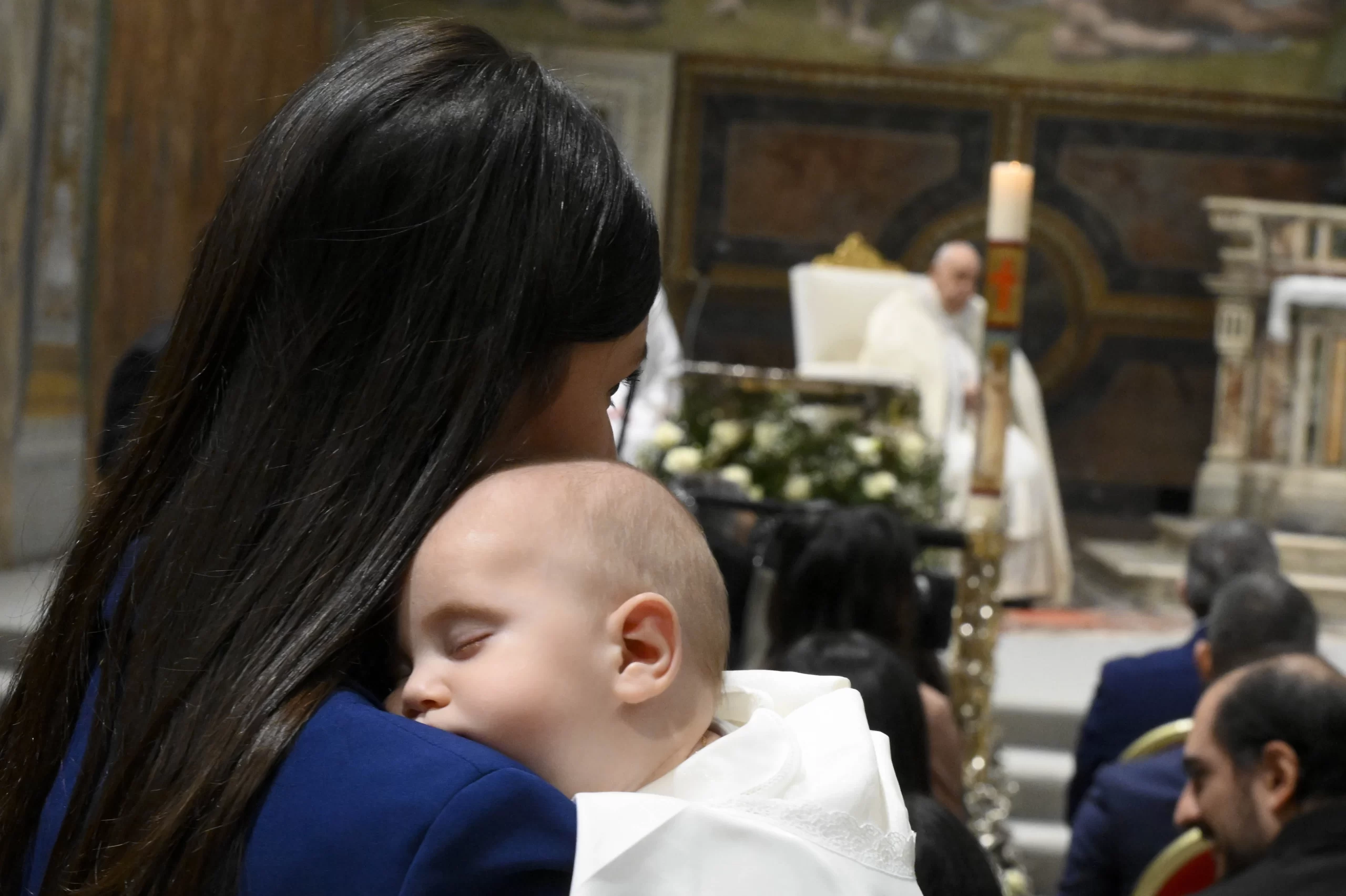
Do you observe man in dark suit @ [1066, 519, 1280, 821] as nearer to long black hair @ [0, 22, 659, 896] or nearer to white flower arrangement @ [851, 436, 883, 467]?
white flower arrangement @ [851, 436, 883, 467]

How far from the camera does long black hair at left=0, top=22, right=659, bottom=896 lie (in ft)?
3.07


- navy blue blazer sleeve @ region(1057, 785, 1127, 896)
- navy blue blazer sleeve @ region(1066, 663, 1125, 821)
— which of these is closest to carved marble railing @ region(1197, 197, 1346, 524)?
navy blue blazer sleeve @ region(1066, 663, 1125, 821)

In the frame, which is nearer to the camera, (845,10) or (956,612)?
(956,612)

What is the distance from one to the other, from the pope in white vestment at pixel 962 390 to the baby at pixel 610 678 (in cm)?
739

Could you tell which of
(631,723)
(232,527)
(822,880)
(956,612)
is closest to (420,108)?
(232,527)

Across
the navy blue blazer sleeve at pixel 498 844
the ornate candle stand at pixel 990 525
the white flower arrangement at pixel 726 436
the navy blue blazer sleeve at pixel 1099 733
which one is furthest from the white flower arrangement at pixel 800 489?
the navy blue blazer sleeve at pixel 498 844

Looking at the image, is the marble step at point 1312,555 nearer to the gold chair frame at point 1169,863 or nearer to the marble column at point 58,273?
the marble column at point 58,273

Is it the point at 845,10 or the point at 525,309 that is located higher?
the point at 845,10

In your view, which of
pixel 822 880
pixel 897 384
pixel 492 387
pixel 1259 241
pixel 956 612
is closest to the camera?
pixel 822 880

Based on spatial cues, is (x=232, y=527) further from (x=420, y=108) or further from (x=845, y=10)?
(x=845, y=10)

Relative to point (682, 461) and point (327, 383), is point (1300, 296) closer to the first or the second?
point (682, 461)

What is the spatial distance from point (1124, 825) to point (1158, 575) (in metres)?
Result: 6.84

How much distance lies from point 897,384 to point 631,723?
4.52 meters

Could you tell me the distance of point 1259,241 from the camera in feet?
35.5
